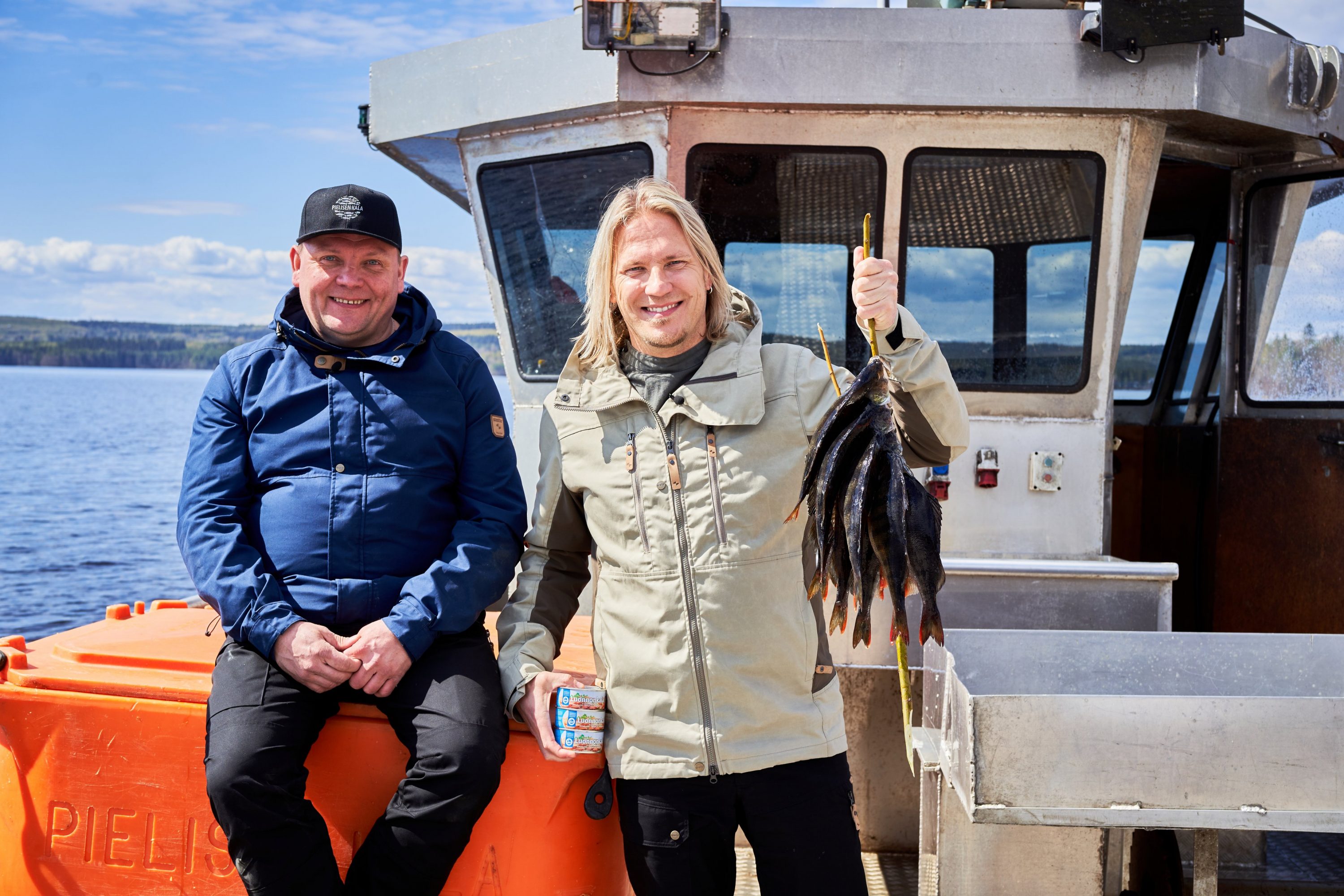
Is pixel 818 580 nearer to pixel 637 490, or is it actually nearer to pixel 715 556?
pixel 715 556

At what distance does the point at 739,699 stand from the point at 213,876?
1391 mm

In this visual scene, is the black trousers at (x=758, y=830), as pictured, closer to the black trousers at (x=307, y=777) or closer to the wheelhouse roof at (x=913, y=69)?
the black trousers at (x=307, y=777)

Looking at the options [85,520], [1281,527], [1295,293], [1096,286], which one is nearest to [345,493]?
[1096,286]

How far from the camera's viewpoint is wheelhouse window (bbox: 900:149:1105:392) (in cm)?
401

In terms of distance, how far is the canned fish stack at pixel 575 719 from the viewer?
235 cm

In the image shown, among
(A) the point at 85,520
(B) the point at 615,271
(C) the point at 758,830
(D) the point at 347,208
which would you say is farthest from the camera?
(A) the point at 85,520

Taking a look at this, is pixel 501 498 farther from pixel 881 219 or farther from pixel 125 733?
pixel 881 219

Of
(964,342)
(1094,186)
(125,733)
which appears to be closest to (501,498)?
(125,733)

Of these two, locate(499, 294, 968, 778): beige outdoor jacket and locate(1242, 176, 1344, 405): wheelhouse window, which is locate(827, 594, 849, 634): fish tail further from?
locate(1242, 176, 1344, 405): wheelhouse window

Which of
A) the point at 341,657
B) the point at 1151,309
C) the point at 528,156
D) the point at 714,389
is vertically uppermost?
the point at 528,156

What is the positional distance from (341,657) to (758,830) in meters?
0.92

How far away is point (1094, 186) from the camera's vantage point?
4.02 meters

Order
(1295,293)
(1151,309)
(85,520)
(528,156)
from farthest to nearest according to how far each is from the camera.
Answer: (85,520)
(1151,309)
(1295,293)
(528,156)

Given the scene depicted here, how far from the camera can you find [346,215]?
8.34ft
